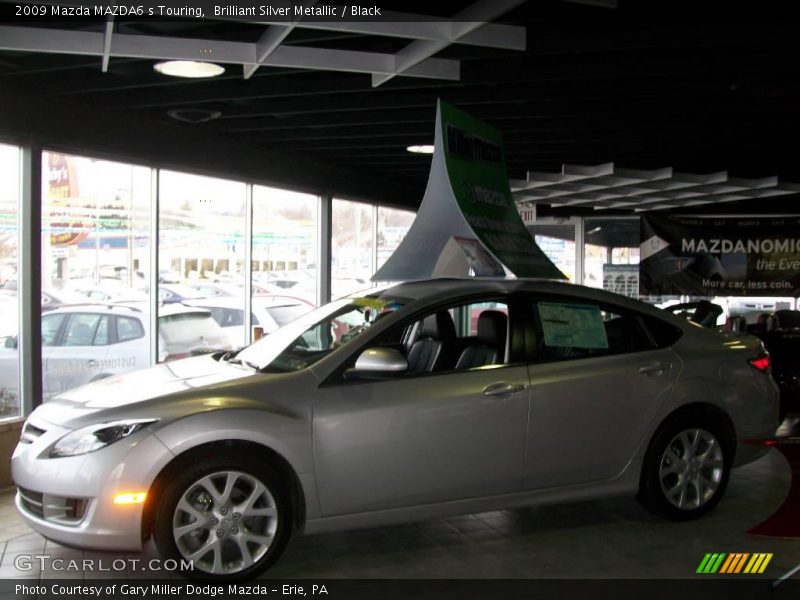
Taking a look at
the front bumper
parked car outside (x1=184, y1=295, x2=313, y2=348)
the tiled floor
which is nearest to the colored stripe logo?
the tiled floor

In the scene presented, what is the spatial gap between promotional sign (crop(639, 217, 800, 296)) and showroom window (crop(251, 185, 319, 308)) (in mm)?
6479

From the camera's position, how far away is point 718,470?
522cm

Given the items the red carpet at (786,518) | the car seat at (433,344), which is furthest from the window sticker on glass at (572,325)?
the red carpet at (786,518)

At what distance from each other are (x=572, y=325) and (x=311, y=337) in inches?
63.4

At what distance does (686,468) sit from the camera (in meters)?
5.12

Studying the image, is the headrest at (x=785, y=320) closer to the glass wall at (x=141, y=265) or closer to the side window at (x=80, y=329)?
the glass wall at (x=141, y=265)

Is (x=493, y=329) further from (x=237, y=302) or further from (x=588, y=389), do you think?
(x=237, y=302)

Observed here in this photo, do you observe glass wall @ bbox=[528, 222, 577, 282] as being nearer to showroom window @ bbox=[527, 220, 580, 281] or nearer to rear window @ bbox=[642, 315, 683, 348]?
showroom window @ bbox=[527, 220, 580, 281]

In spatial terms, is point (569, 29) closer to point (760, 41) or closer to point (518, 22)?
point (518, 22)

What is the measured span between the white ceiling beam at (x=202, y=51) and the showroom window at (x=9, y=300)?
1825mm

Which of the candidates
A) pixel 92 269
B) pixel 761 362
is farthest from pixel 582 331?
pixel 92 269

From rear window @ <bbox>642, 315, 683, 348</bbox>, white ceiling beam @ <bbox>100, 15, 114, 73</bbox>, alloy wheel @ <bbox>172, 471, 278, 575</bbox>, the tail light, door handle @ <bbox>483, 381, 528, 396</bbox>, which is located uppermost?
white ceiling beam @ <bbox>100, 15, 114, 73</bbox>

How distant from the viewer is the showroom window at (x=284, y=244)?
33.7 feet

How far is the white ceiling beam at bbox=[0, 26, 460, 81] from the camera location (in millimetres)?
5145
